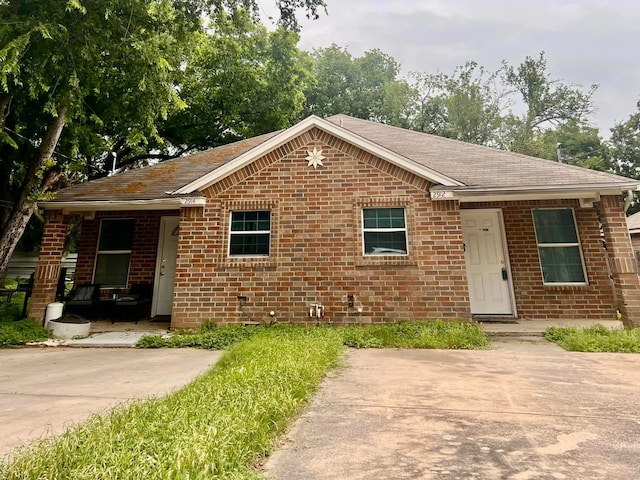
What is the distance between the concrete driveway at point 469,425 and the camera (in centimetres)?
177

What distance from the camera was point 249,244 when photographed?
725 centimetres

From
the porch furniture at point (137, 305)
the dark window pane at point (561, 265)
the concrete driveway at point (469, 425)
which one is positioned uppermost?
the dark window pane at point (561, 265)

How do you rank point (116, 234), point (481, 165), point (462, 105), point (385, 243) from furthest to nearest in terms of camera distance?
1. point (462, 105)
2. point (116, 234)
3. point (481, 165)
4. point (385, 243)

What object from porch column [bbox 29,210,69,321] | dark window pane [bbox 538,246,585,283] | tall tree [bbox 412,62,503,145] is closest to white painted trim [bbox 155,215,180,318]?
porch column [bbox 29,210,69,321]

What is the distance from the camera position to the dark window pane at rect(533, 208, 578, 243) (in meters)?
7.58

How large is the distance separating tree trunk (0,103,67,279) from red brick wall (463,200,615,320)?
39.5 ft

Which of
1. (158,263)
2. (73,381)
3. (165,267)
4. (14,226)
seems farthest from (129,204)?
(73,381)

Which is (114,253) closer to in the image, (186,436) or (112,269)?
(112,269)

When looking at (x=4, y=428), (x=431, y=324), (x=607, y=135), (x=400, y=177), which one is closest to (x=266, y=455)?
(x=4, y=428)

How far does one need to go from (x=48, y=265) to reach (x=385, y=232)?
25.4ft

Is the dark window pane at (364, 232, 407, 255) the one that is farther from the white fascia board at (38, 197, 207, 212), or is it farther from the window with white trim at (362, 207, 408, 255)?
the white fascia board at (38, 197, 207, 212)

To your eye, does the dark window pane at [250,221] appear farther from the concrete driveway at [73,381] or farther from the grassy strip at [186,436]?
the grassy strip at [186,436]

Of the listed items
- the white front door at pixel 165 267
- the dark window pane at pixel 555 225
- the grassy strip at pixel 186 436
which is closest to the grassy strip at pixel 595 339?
the dark window pane at pixel 555 225

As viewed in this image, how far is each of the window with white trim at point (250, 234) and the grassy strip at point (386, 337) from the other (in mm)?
1713
